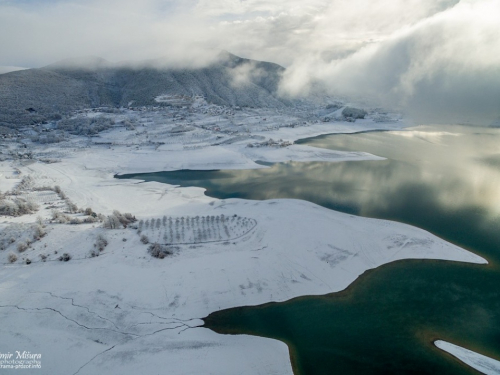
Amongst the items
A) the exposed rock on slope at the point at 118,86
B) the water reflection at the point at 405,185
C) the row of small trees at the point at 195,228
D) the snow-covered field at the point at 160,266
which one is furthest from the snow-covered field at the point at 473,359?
the exposed rock on slope at the point at 118,86

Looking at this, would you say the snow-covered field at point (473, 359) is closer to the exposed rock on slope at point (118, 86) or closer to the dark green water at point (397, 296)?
the dark green water at point (397, 296)

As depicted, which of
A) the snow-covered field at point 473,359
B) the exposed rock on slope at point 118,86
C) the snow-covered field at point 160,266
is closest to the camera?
the snow-covered field at point 473,359

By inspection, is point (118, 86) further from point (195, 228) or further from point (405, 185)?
point (405, 185)

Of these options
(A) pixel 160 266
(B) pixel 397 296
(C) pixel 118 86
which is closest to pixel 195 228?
(A) pixel 160 266

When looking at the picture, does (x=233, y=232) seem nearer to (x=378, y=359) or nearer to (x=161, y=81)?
(x=378, y=359)

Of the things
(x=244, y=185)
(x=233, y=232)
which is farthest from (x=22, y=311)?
(x=244, y=185)

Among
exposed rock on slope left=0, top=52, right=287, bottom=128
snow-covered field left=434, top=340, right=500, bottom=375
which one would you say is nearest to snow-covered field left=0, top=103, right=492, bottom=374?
snow-covered field left=434, top=340, right=500, bottom=375
